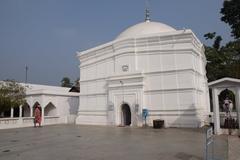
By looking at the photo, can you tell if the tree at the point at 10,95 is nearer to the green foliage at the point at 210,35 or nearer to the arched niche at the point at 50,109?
the arched niche at the point at 50,109

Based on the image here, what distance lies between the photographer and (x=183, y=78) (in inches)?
771

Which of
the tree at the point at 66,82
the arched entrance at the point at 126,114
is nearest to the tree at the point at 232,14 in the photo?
the arched entrance at the point at 126,114

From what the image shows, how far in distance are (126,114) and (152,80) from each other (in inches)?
165

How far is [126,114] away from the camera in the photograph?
22.1 m

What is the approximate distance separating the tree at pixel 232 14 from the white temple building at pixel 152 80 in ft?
14.2

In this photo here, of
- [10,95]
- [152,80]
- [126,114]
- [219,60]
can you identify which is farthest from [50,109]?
[219,60]

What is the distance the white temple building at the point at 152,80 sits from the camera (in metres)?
19.5

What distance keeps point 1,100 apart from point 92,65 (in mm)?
9805

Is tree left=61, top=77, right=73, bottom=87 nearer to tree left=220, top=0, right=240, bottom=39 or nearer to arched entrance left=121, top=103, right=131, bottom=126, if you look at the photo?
arched entrance left=121, top=103, right=131, bottom=126

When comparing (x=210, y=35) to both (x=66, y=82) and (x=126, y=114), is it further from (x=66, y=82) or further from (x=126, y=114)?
(x=66, y=82)

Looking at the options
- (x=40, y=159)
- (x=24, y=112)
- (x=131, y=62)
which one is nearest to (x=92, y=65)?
(x=131, y=62)

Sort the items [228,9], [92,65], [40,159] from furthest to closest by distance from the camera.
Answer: [92,65]
[228,9]
[40,159]

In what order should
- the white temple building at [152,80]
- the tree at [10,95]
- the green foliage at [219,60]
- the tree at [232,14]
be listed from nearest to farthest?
the tree at [232,14], the white temple building at [152,80], the tree at [10,95], the green foliage at [219,60]

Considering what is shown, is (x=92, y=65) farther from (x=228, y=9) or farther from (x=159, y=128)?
(x=228, y=9)
